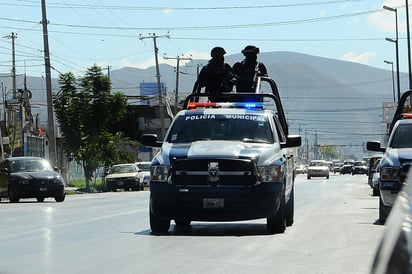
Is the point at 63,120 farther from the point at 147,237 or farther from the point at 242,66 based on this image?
the point at 147,237

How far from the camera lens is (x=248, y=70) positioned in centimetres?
1786

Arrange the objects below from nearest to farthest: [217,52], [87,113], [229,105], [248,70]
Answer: [229,105] < [217,52] < [248,70] < [87,113]

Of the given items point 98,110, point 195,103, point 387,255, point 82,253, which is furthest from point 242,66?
point 98,110

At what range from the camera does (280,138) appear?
14.8 m

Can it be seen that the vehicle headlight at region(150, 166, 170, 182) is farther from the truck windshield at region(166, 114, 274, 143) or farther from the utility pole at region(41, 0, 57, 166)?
the utility pole at region(41, 0, 57, 166)

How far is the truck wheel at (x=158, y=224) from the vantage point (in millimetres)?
13383

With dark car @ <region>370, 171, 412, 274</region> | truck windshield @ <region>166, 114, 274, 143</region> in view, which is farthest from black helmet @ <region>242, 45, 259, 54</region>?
dark car @ <region>370, 171, 412, 274</region>

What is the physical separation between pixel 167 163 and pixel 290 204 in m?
3.13

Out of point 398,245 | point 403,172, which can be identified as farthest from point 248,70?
point 398,245

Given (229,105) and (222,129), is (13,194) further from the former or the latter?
(222,129)

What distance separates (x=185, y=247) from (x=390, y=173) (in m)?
4.74

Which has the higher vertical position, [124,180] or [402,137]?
[402,137]

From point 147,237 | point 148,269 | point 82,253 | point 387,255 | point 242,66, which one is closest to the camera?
point 387,255

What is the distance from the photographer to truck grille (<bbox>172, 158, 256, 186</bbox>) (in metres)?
12.8
